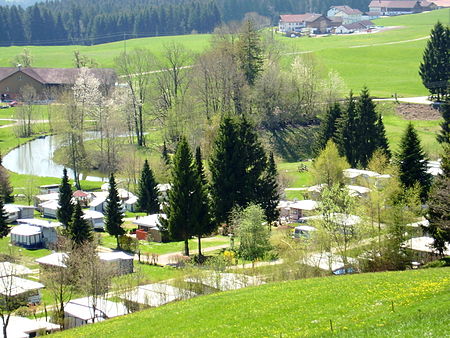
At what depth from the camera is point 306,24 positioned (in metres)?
188

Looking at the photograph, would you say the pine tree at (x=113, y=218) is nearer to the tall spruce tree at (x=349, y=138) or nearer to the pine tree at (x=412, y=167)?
the pine tree at (x=412, y=167)

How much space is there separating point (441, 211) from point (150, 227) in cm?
2530

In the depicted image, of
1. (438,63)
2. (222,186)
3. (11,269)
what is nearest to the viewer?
(11,269)

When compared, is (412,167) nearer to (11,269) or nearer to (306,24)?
(11,269)

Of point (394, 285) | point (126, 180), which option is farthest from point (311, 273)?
point (126, 180)

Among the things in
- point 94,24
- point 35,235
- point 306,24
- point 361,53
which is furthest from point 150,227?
point 94,24

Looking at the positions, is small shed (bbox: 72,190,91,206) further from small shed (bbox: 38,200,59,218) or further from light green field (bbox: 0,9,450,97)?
light green field (bbox: 0,9,450,97)

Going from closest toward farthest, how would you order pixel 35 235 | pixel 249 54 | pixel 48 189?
1. pixel 35 235
2. pixel 48 189
3. pixel 249 54

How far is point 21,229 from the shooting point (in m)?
56.1

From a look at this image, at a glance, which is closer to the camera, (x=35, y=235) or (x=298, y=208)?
(x=35, y=235)

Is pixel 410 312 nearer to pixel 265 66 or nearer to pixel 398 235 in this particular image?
pixel 398 235

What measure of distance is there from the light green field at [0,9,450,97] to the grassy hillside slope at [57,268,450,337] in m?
77.0

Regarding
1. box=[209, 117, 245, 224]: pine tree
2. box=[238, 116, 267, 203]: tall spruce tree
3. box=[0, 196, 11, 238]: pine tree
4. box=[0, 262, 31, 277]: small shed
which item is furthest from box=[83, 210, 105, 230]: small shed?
box=[0, 262, 31, 277]: small shed

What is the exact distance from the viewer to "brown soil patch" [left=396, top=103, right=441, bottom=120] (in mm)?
94812
